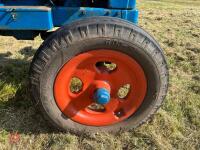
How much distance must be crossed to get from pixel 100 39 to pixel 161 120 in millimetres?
1081

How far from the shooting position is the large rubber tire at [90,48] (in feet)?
9.63

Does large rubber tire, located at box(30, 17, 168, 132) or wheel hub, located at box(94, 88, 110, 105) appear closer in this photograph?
large rubber tire, located at box(30, 17, 168, 132)

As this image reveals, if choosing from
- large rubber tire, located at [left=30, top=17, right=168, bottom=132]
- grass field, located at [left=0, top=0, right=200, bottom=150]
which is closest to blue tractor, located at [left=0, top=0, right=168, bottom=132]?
large rubber tire, located at [left=30, top=17, right=168, bottom=132]

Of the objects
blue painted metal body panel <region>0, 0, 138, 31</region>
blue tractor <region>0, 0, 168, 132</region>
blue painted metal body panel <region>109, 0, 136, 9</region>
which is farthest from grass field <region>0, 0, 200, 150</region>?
blue painted metal body panel <region>109, 0, 136, 9</region>

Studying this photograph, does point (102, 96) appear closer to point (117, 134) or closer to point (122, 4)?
point (117, 134)

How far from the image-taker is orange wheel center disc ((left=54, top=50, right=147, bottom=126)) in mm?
3027

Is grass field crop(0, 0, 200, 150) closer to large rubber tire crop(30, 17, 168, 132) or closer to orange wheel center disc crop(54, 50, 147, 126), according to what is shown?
orange wheel center disc crop(54, 50, 147, 126)

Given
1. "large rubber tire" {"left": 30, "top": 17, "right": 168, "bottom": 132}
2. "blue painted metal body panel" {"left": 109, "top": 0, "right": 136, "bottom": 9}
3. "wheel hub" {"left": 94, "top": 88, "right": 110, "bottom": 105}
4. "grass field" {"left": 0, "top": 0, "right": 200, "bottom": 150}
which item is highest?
"blue painted metal body panel" {"left": 109, "top": 0, "right": 136, "bottom": 9}

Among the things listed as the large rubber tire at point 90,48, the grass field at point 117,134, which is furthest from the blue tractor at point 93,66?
the grass field at point 117,134

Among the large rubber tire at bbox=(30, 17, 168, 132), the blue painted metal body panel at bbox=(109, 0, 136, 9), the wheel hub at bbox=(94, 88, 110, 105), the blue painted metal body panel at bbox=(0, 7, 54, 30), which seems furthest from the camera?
the blue painted metal body panel at bbox=(109, 0, 136, 9)

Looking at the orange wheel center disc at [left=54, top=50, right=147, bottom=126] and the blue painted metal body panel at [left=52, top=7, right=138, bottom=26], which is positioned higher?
the blue painted metal body panel at [left=52, top=7, right=138, bottom=26]

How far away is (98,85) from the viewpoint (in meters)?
3.13

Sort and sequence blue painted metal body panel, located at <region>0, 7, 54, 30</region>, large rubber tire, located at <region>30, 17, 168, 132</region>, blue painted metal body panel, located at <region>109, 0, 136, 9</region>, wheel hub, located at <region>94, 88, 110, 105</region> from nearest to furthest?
large rubber tire, located at <region>30, 17, 168, 132</region> → wheel hub, located at <region>94, 88, 110, 105</region> → blue painted metal body panel, located at <region>0, 7, 54, 30</region> → blue painted metal body panel, located at <region>109, 0, 136, 9</region>

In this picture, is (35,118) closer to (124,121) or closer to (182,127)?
(124,121)
